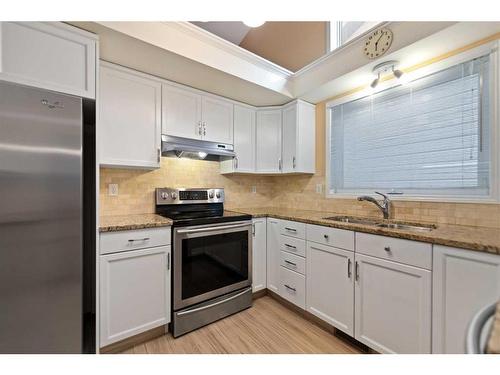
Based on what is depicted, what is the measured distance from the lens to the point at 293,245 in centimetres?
202

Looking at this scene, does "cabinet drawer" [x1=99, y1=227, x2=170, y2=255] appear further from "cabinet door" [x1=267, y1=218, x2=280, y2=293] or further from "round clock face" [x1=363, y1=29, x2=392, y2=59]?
"round clock face" [x1=363, y1=29, x2=392, y2=59]

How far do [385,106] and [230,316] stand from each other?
241cm

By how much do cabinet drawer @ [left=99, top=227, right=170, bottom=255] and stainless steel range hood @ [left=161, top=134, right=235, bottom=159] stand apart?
0.74 metres

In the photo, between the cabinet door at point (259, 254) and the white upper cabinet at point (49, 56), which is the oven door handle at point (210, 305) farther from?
the white upper cabinet at point (49, 56)

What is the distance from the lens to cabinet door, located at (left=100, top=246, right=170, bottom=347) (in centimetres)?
146

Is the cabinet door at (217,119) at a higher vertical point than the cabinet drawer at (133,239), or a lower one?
higher

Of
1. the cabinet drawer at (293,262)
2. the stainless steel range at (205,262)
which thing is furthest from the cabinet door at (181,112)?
the cabinet drawer at (293,262)

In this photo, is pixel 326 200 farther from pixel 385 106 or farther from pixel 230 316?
pixel 230 316

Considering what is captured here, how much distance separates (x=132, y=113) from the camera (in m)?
1.82

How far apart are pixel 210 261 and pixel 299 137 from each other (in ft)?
5.31

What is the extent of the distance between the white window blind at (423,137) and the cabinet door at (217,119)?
4.02 ft

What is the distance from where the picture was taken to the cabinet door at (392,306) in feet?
4.03

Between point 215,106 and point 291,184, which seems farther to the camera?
point 291,184

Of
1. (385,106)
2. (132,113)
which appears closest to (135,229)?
(132,113)
